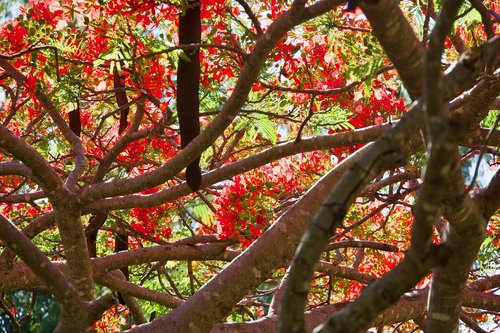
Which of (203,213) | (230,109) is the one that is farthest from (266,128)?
(203,213)

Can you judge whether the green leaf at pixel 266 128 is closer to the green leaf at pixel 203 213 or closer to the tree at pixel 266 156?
the tree at pixel 266 156

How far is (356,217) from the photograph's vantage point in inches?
201

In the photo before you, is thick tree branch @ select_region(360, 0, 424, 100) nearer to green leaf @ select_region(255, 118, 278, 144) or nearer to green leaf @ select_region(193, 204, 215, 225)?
green leaf @ select_region(255, 118, 278, 144)

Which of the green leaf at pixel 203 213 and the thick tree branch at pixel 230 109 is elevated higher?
the green leaf at pixel 203 213

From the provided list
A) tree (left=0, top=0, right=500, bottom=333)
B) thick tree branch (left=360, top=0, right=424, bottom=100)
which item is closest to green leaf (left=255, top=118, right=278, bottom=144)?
tree (left=0, top=0, right=500, bottom=333)

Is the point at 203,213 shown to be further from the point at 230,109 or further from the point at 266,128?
the point at 230,109

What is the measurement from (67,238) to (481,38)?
2929 millimetres

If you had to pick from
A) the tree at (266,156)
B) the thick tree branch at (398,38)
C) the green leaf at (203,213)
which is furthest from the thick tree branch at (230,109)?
the green leaf at (203,213)

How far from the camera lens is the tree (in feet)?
4.75

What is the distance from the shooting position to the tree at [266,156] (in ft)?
4.75

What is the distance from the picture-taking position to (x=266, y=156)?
3533 mm

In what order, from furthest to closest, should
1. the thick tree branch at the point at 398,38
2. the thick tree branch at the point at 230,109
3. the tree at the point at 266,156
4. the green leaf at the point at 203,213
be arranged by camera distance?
the green leaf at the point at 203,213
the thick tree branch at the point at 230,109
the thick tree branch at the point at 398,38
the tree at the point at 266,156

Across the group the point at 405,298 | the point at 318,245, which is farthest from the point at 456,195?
the point at 405,298

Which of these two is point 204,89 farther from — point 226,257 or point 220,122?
point 220,122
